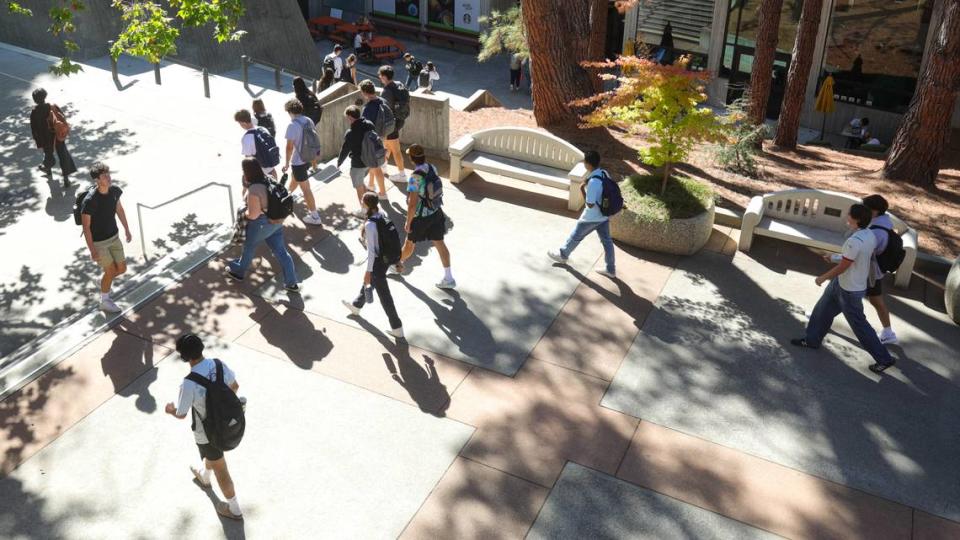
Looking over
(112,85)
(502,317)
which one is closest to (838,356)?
(502,317)

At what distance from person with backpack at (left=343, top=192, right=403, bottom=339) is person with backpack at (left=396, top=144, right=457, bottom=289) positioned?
0.76 m

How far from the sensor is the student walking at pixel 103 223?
9062 millimetres

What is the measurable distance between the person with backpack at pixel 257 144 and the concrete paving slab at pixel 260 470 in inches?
134

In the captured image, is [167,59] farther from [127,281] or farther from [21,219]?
[127,281]

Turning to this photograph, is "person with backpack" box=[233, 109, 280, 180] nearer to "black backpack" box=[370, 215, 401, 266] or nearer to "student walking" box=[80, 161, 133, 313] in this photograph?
"student walking" box=[80, 161, 133, 313]

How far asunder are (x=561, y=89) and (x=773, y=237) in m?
5.10

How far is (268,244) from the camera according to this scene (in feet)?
33.1

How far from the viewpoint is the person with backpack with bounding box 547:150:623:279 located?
10.2 m


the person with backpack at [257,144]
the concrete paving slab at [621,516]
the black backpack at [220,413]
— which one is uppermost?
the person with backpack at [257,144]

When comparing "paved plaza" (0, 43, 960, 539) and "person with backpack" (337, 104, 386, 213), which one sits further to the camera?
"person with backpack" (337, 104, 386, 213)

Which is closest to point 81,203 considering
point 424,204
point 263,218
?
point 263,218

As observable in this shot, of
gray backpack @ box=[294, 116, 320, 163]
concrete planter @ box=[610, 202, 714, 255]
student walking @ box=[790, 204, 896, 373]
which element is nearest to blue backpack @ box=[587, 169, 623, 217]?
concrete planter @ box=[610, 202, 714, 255]

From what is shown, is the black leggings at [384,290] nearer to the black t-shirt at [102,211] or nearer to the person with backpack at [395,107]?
the black t-shirt at [102,211]

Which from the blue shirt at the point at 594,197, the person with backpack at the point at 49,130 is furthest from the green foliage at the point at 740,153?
the person with backpack at the point at 49,130
